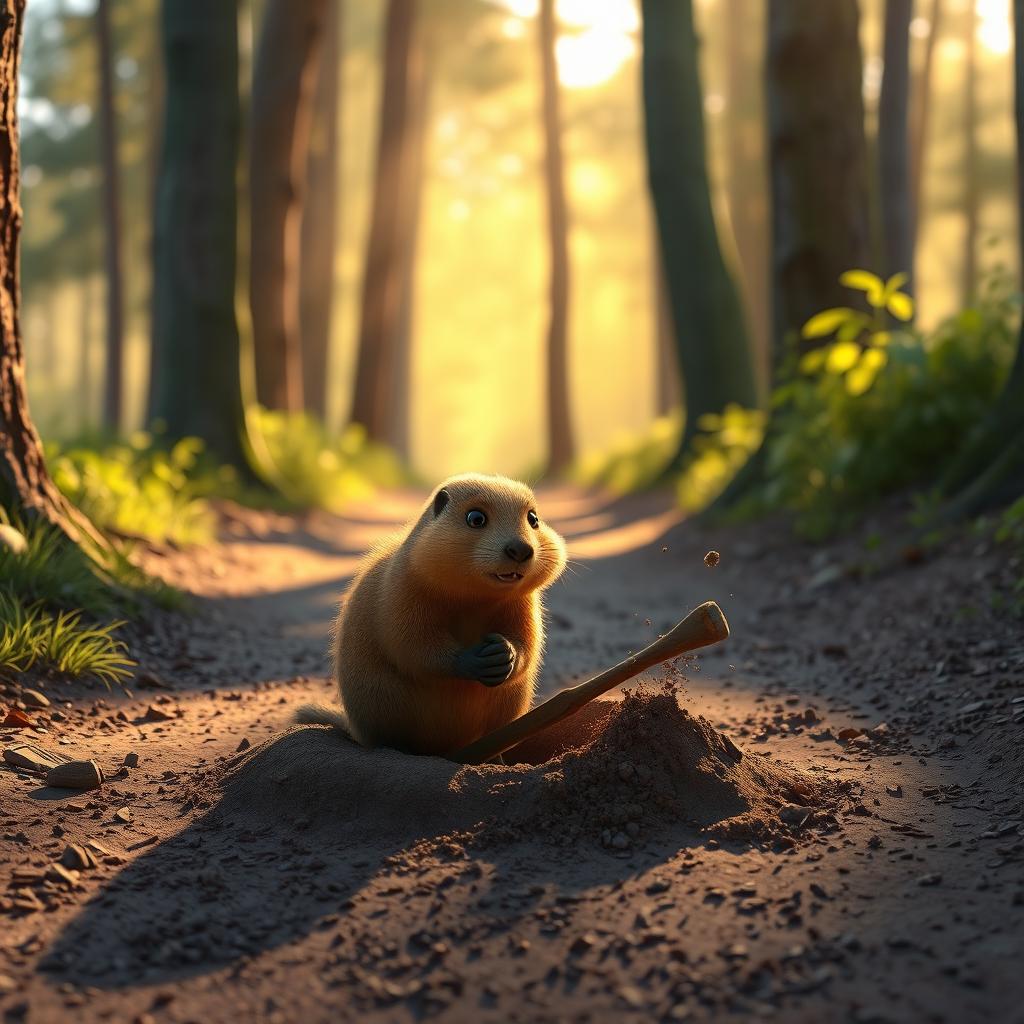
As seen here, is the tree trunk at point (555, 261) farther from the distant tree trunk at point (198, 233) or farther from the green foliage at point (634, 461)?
the distant tree trunk at point (198, 233)

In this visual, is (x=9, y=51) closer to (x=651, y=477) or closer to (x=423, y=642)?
(x=423, y=642)

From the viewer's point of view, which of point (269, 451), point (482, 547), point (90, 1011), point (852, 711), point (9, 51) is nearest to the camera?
point (90, 1011)

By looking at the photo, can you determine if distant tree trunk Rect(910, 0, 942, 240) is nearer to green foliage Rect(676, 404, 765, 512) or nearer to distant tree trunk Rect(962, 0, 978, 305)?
distant tree trunk Rect(962, 0, 978, 305)

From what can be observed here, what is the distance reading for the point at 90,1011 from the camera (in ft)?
8.75

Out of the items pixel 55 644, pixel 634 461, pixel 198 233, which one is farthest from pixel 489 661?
pixel 634 461

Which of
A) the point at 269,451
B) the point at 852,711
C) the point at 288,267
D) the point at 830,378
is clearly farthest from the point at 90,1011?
the point at 288,267

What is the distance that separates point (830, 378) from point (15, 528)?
6.80m

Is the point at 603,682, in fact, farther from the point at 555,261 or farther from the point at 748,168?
the point at 748,168

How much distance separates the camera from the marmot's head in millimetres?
3936

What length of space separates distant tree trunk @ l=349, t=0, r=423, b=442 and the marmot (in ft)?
61.7

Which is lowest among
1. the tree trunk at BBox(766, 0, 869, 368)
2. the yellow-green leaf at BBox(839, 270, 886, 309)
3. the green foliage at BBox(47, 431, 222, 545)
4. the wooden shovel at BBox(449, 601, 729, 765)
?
the wooden shovel at BBox(449, 601, 729, 765)

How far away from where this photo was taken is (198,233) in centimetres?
1184

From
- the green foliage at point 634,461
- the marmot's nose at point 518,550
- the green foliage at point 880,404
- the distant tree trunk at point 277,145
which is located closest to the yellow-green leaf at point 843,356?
the green foliage at point 880,404

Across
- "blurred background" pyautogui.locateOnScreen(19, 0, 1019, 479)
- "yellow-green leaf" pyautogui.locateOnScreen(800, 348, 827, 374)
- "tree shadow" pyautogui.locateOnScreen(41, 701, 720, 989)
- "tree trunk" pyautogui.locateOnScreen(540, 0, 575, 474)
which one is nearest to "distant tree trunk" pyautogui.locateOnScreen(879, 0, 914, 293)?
"blurred background" pyautogui.locateOnScreen(19, 0, 1019, 479)
